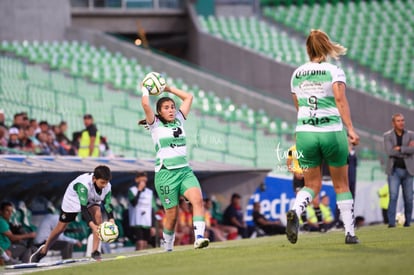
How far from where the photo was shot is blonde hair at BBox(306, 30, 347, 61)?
1238cm

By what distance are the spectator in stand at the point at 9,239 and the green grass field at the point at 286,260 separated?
6.25 metres

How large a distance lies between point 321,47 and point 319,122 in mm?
842

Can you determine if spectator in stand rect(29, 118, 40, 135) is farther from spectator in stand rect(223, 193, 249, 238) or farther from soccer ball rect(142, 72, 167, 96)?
soccer ball rect(142, 72, 167, 96)

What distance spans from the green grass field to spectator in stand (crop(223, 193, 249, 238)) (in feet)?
34.9

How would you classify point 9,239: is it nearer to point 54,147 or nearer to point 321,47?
point 54,147

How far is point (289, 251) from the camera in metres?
12.4

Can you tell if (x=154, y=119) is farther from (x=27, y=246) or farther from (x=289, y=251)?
(x=27, y=246)

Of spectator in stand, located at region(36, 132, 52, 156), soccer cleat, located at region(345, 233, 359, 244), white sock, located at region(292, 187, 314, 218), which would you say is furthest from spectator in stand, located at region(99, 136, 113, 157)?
white sock, located at region(292, 187, 314, 218)

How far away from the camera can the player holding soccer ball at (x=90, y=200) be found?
1526 centimetres

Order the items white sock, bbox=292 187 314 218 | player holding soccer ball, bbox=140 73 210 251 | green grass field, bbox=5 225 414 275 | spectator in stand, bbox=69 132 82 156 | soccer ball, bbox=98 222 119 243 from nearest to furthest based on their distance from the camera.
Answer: green grass field, bbox=5 225 414 275 < white sock, bbox=292 187 314 218 < player holding soccer ball, bbox=140 73 210 251 < soccer ball, bbox=98 222 119 243 < spectator in stand, bbox=69 132 82 156

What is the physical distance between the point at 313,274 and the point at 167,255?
401cm

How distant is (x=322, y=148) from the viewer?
40.3 feet

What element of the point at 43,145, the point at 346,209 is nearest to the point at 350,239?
the point at 346,209

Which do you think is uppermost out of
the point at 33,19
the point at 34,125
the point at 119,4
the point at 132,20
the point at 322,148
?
the point at 119,4
